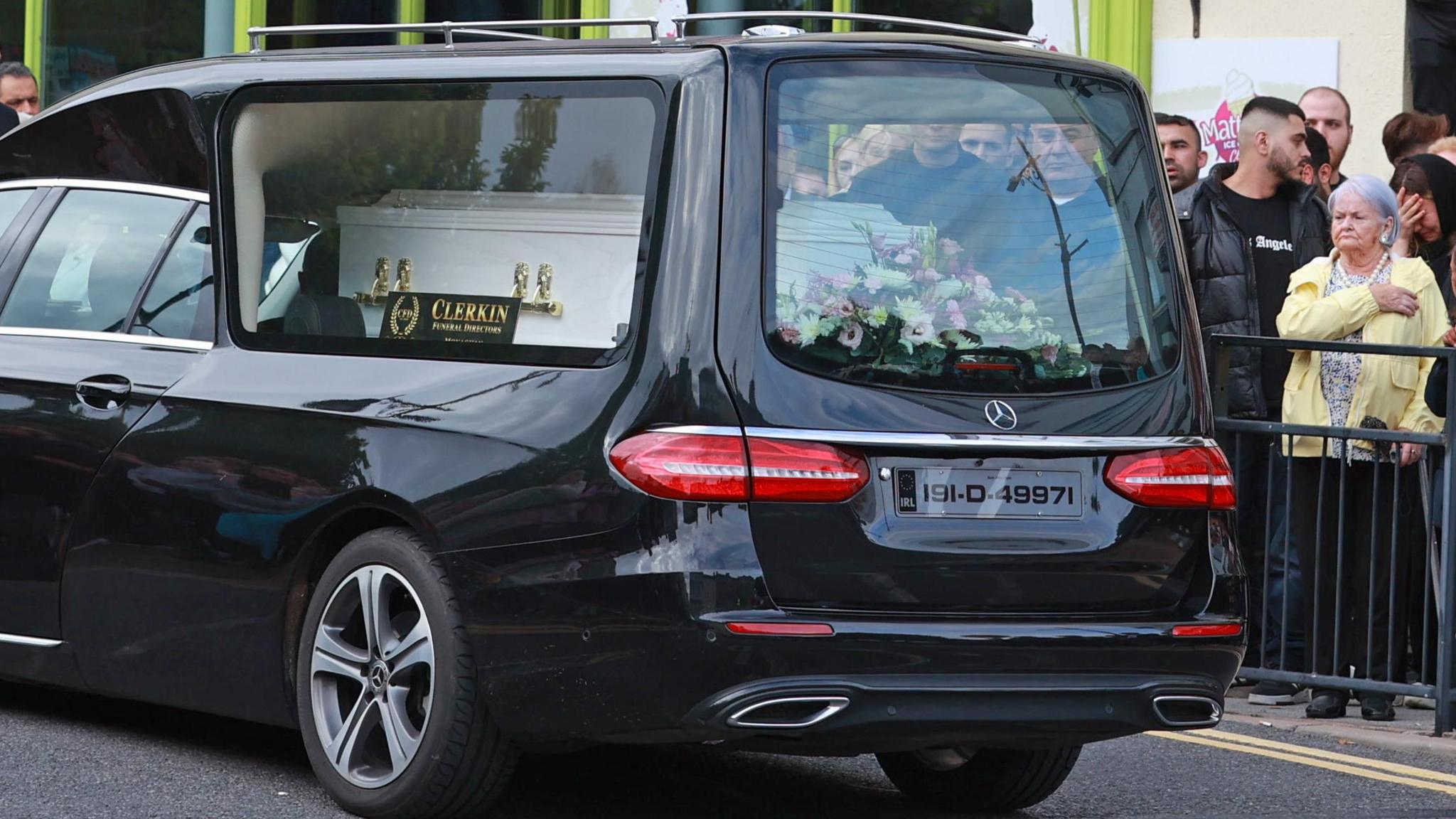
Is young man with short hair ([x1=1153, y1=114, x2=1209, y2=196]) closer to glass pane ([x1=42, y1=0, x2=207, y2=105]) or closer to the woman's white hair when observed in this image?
the woman's white hair

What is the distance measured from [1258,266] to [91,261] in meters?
4.62

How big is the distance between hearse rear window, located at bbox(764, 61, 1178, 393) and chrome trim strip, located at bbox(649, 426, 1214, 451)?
0.41ft

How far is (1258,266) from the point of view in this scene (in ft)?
29.6

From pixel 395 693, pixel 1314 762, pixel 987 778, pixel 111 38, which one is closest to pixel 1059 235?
pixel 987 778

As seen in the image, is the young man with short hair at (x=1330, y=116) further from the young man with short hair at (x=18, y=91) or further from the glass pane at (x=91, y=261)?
the young man with short hair at (x=18, y=91)

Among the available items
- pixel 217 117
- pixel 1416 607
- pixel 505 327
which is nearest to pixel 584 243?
pixel 505 327

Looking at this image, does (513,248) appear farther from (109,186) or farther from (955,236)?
(109,186)

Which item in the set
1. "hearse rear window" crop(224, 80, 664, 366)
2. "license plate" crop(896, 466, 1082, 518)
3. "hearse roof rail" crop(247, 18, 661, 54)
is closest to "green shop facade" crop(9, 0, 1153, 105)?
"hearse roof rail" crop(247, 18, 661, 54)

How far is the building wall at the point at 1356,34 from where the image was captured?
13.0 meters

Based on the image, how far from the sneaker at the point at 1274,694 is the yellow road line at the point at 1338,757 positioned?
80 cm

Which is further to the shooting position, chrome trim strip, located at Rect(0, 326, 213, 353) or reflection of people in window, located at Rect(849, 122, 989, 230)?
chrome trim strip, located at Rect(0, 326, 213, 353)

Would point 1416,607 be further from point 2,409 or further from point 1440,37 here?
point 1440,37

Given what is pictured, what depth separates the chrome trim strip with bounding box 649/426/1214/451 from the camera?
4.91 metres

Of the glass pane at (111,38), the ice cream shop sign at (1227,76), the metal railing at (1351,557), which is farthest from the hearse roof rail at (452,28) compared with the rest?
the glass pane at (111,38)
